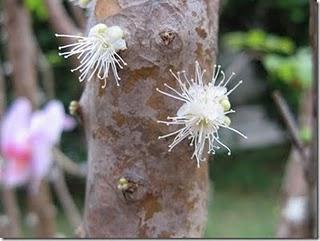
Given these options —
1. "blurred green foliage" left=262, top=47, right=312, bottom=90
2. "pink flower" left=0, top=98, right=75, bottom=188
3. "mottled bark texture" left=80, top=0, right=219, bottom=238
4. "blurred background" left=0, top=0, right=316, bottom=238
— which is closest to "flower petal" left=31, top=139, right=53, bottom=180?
"pink flower" left=0, top=98, right=75, bottom=188

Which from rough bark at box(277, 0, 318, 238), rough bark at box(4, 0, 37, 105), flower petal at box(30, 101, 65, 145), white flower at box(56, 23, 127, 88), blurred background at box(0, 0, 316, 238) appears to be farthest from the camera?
blurred background at box(0, 0, 316, 238)

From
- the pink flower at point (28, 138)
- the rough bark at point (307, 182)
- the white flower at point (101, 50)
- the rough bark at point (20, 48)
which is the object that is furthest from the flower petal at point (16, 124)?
the white flower at point (101, 50)

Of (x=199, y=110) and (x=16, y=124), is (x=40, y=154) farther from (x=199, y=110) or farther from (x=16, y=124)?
(x=199, y=110)

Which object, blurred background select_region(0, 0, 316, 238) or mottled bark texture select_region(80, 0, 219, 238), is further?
blurred background select_region(0, 0, 316, 238)

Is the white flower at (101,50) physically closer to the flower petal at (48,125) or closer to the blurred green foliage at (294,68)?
the flower petal at (48,125)

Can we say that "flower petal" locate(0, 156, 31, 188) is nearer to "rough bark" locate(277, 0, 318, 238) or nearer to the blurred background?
"rough bark" locate(277, 0, 318, 238)

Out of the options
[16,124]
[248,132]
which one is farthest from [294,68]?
[248,132]
